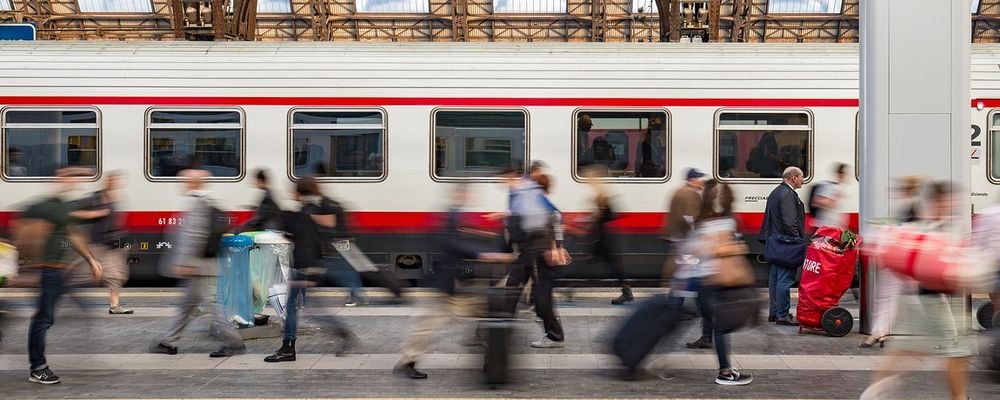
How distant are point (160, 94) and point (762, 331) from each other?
761 centimetres

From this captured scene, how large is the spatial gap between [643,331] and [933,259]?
2024 mm

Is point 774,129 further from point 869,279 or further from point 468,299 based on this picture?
point 468,299

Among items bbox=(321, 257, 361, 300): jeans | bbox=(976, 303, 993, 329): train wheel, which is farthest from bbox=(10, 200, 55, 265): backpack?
bbox=(976, 303, 993, 329): train wheel

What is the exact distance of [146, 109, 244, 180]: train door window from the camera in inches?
467

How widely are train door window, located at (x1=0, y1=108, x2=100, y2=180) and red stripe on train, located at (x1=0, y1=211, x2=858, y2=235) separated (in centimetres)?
64

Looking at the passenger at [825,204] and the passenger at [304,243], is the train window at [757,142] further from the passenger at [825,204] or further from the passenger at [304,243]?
the passenger at [304,243]

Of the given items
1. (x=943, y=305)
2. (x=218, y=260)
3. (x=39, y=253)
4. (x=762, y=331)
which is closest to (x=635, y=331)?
(x=943, y=305)

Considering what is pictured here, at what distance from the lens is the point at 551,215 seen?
335 inches

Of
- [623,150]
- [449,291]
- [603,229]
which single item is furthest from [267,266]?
[623,150]

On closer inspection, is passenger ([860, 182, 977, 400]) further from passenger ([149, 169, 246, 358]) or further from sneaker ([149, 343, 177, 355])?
sneaker ([149, 343, 177, 355])

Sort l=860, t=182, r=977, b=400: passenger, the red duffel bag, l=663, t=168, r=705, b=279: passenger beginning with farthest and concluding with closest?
l=663, t=168, r=705, b=279: passenger, l=860, t=182, r=977, b=400: passenger, the red duffel bag

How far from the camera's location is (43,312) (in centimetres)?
684

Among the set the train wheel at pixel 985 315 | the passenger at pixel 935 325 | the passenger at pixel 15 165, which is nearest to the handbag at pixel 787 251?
the train wheel at pixel 985 315

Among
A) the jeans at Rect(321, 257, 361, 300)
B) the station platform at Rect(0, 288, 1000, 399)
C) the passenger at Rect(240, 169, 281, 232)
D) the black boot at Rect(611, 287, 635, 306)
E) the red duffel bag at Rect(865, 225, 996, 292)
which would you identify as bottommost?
the station platform at Rect(0, 288, 1000, 399)
